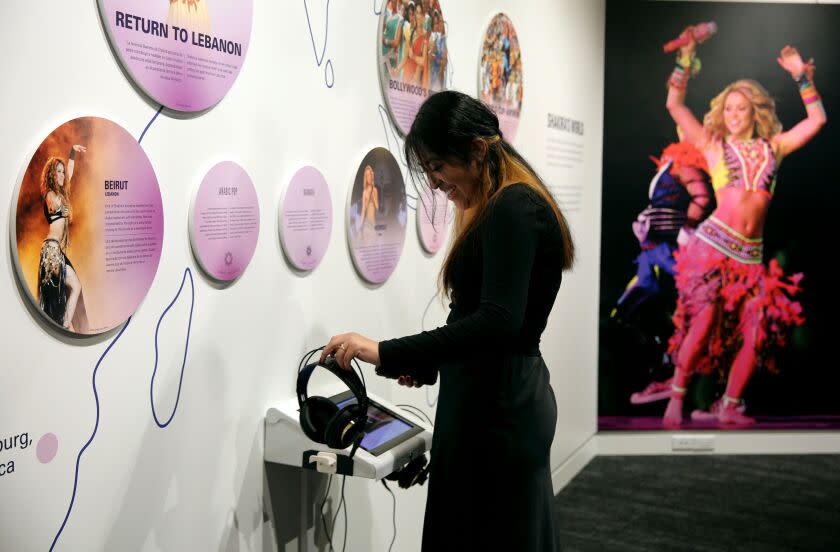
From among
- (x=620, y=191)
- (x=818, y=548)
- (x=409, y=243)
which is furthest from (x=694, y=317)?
(x=409, y=243)

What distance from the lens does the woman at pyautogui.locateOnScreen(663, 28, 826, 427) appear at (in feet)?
15.4

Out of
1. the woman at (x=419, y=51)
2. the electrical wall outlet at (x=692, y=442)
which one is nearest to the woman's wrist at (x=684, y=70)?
the electrical wall outlet at (x=692, y=442)

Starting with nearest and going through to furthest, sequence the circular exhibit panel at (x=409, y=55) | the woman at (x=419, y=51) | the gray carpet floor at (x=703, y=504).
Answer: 1. the circular exhibit panel at (x=409, y=55)
2. the woman at (x=419, y=51)
3. the gray carpet floor at (x=703, y=504)

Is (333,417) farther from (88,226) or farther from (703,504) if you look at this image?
(703,504)

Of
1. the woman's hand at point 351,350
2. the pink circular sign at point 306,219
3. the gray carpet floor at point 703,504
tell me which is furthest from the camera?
the gray carpet floor at point 703,504

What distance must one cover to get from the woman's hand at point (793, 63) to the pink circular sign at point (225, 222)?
12.2 ft

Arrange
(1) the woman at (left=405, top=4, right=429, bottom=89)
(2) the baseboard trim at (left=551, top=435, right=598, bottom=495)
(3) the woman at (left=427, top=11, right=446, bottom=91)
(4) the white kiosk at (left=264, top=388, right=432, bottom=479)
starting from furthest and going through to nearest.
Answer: (2) the baseboard trim at (left=551, top=435, right=598, bottom=495), (3) the woman at (left=427, top=11, right=446, bottom=91), (1) the woman at (left=405, top=4, right=429, bottom=89), (4) the white kiosk at (left=264, top=388, right=432, bottom=479)

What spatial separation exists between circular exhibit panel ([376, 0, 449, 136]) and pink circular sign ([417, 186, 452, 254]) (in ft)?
0.86

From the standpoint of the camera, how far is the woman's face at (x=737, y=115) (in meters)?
4.69

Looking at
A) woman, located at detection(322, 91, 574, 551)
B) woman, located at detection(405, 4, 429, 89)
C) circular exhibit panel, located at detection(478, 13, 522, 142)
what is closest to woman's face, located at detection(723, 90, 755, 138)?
circular exhibit panel, located at detection(478, 13, 522, 142)

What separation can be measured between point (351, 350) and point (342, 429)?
0.26 m

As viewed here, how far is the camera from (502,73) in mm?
3443

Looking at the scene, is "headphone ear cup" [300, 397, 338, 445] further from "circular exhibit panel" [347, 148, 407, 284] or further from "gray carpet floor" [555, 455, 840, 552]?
"gray carpet floor" [555, 455, 840, 552]

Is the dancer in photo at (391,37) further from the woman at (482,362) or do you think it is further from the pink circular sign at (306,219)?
the woman at (482,362)
